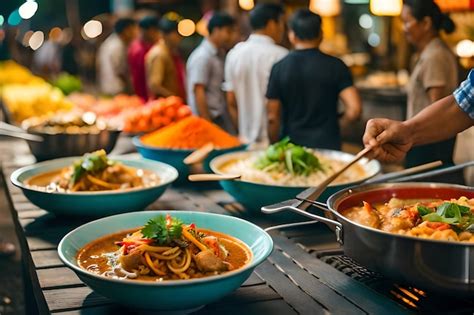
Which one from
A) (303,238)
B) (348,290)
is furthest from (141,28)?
(348,290)

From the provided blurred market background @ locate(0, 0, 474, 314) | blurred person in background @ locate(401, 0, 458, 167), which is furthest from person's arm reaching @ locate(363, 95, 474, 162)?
blurred market background @ locate(0, 0, 474, 314)

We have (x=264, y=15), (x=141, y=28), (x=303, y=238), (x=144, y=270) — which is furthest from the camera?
(x=141, y=28)

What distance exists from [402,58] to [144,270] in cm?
842

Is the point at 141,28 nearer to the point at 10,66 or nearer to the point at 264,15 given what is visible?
the point at 10,66

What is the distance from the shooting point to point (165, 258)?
1.32m

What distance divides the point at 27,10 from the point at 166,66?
49.4ft

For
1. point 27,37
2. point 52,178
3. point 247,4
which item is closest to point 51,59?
point 247,4

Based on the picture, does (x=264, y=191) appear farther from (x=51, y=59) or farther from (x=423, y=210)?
(x=51, y=59)

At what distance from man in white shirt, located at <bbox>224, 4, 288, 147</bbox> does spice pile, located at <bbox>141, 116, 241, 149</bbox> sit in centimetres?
132

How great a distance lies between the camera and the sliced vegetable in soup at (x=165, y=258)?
4.31 feet

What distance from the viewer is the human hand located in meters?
1.90

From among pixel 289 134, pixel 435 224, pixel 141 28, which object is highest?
pixel 141 28

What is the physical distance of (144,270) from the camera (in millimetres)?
1313

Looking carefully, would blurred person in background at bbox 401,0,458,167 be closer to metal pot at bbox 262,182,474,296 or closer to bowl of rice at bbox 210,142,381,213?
bowl of rice at bbox 210,142,381,213
